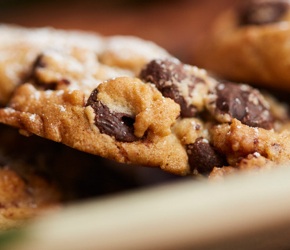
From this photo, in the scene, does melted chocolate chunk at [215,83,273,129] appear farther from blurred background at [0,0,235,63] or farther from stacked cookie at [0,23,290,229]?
blurred background at [0,0,235,63]

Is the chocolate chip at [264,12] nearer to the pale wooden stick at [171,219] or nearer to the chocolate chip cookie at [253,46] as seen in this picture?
the chocolate chip cookie at [253,46]

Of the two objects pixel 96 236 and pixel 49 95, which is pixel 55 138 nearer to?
pixel 49 95

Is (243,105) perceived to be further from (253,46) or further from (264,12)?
(264,12)

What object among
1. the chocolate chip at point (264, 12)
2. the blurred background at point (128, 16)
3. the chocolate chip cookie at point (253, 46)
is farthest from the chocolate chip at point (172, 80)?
the blurred background at point (128, 16)

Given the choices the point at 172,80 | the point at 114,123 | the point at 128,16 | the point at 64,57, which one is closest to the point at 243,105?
the point at 172,80

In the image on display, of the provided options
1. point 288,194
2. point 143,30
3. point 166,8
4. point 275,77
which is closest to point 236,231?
point 288,194

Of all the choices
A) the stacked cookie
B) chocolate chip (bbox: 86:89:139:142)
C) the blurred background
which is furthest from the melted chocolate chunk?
the blurred background
